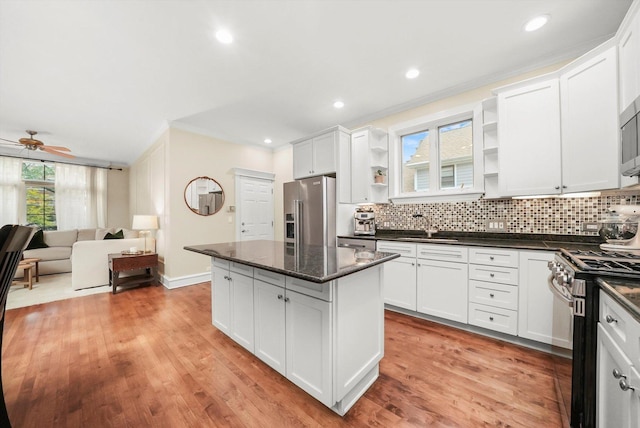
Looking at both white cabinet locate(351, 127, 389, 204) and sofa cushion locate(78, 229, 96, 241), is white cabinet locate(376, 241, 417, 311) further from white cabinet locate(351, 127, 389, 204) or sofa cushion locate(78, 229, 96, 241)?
sofa cushion locate(78, 229, 96, 241)

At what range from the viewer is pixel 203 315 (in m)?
2.93

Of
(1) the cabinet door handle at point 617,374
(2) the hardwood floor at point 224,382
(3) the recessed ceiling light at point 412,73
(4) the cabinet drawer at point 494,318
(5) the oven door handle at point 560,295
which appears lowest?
(2) the hardwood floor at point 224,382

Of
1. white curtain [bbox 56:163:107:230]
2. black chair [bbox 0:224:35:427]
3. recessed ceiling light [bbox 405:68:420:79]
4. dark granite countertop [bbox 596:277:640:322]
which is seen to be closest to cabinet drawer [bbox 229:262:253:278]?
black chair [bbox 0:224:35:427]

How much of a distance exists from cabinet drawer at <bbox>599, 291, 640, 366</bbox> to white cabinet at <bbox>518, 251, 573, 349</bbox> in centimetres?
110

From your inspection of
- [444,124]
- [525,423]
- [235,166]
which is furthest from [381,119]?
[525,423]

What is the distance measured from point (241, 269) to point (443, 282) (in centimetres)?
204

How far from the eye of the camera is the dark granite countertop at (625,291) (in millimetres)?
804

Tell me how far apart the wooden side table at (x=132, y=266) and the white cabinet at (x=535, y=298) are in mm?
5090

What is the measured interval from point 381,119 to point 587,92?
7.38 feet

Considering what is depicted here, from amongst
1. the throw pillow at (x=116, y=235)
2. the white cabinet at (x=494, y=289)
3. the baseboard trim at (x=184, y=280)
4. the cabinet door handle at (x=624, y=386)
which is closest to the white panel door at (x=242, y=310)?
the cabinet door handle at (x=624, y=386)

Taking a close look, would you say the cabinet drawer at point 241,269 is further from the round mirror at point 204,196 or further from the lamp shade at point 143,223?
the lamp shade at point 143,223

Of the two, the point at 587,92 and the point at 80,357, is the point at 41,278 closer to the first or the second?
the point at 80,357

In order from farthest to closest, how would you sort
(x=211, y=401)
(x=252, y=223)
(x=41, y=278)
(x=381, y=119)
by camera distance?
(x=252, y=223) → (x=41, y=278) → (x=381, y=119) → (x=211, y=401)

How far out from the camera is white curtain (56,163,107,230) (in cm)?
596
